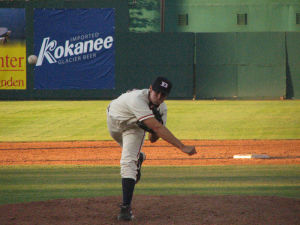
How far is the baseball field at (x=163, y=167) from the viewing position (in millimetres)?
6148

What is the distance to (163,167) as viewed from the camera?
413 inches

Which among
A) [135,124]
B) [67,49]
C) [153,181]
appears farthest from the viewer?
[67,49]

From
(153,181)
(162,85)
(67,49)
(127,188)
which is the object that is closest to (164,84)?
(162,85)

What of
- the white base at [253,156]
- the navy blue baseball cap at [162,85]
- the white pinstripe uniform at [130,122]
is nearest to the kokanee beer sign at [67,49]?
the white base at [253,156]

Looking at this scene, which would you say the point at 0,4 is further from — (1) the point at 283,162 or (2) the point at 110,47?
(1) the point at 283,162

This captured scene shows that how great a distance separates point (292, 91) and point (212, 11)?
10.3 metres

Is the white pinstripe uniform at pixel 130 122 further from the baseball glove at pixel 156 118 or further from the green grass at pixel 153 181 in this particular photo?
the green grass at pixel 153 181

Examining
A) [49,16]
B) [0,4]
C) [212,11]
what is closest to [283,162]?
[49,16]

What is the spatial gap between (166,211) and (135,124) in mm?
1038

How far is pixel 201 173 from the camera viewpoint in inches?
380

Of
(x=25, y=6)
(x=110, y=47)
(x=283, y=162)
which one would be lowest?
(x=283, y=162)

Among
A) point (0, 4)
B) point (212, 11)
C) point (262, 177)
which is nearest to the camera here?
point (262, 177)

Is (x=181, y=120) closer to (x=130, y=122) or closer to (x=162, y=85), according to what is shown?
(x=130, y=122)

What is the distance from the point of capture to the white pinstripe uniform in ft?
18.5
